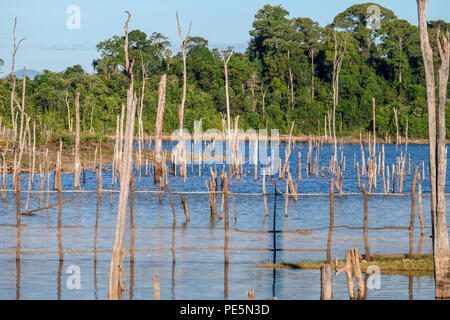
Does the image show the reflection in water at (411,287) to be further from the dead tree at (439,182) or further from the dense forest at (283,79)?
the dense forest at (283,79)

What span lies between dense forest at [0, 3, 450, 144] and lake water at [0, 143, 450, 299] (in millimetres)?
29907

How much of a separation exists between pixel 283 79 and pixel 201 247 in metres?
48.3

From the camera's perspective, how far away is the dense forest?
55.2 meters

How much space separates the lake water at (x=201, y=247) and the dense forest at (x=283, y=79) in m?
29.9

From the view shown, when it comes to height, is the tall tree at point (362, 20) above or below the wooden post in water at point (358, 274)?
above

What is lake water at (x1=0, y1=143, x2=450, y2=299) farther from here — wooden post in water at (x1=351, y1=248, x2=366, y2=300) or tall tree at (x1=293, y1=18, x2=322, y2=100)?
tall tree at (x1=293, y1=18, x2=322, y2=100)

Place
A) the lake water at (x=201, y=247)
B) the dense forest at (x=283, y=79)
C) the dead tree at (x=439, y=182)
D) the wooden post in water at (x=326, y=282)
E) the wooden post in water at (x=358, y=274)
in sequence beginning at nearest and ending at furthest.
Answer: the wooden post in water at (x=326, y=282) → the wooden post in water at (x=358, y=274) → the dead tree at (x=439, y=182) → the lake water at (x=201, y=247) → the dense forest at (x=283, y=79)

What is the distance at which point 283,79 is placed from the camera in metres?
61.6

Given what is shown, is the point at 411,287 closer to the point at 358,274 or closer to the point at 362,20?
the point at 358,274

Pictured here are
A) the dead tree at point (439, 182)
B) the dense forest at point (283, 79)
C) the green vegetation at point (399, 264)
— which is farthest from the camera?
the dense forest at point (283, 79)

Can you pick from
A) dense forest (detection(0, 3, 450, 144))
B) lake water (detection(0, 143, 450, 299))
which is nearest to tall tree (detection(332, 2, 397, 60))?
dense forest (detection(0, 3, 450, 144))

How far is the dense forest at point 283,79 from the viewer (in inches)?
2172

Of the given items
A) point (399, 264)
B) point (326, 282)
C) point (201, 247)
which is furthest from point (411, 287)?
point (201, 247)

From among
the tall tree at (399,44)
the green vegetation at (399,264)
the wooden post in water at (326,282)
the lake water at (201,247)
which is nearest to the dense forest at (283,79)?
the tall tree at (399,44)
